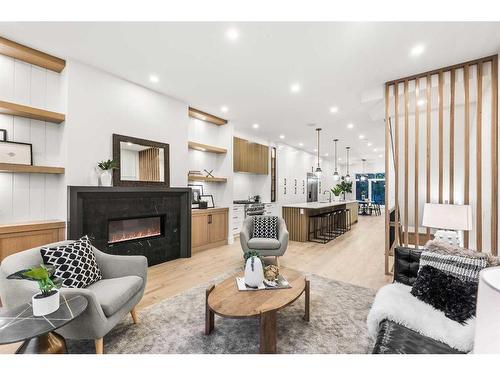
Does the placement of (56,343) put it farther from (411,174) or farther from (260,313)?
(411,174)

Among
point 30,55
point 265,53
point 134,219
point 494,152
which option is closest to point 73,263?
point 134,219

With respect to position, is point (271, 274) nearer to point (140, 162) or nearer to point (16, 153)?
point (140, 162)

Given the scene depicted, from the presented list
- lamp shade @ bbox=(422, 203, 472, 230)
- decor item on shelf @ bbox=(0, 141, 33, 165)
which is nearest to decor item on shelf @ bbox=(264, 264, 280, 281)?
lamp shade @ bbox=(422, 203, 472, 230)

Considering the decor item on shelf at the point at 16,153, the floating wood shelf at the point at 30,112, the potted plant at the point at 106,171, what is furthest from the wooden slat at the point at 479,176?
the decor item on shelf at the point at 16,153

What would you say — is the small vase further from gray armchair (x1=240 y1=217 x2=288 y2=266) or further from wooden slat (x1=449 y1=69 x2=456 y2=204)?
wooden slat (x1=449 y1=69 x2=456 y2=204)

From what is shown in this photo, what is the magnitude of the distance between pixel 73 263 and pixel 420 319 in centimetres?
272

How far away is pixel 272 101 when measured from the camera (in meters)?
4.36

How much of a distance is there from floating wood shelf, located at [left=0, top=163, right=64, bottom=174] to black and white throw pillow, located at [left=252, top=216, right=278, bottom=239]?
2968 millimetres

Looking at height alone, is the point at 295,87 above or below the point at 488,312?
above

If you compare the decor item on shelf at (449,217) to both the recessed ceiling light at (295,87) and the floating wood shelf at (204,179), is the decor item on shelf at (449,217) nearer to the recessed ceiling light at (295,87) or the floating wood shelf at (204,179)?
the recessed ceiling light at (295,87)

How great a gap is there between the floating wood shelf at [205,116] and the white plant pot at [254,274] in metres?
3.67

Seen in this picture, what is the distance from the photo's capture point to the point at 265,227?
4.09 m
